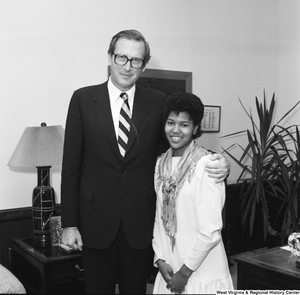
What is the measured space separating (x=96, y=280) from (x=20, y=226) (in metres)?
1.84

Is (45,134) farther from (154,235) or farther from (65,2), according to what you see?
(154,235)

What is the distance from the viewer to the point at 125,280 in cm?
148

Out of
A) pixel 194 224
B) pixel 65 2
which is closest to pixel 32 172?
pixel 65 2

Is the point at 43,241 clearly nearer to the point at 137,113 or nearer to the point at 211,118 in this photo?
the point at 137,113

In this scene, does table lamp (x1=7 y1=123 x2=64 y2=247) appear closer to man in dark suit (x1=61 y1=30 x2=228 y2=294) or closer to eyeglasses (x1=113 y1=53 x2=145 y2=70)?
man in dark suit (x1=61 y1=30 x2=228 y2=294)

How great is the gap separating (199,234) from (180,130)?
334mm

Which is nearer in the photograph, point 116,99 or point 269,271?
point 116,99

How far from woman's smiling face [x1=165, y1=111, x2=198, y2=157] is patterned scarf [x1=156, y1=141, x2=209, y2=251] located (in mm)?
28

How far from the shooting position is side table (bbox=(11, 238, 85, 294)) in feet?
8.59

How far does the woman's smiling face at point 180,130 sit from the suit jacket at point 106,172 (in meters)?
0.14

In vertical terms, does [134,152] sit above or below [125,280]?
above

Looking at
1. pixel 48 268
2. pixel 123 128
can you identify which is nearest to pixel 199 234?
pixel 123 128

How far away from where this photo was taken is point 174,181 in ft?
4.78

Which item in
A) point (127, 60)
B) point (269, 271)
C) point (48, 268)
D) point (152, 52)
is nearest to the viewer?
point (127, 60)
